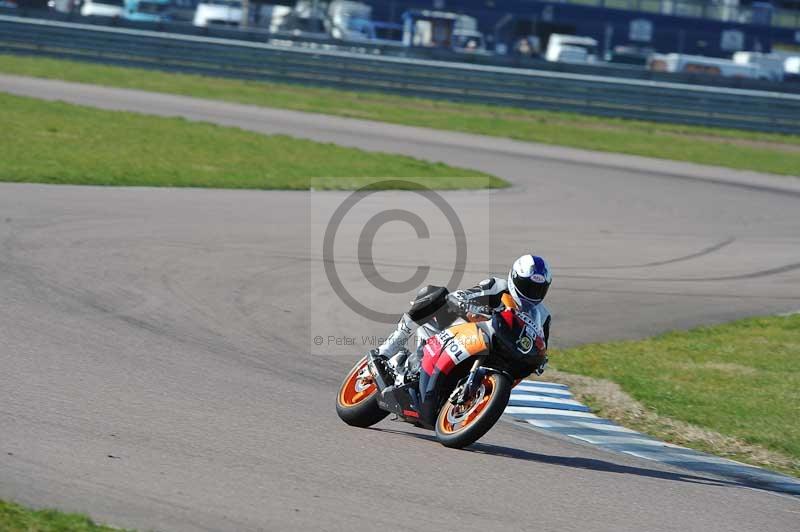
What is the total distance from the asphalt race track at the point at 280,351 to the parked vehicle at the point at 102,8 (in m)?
37.2

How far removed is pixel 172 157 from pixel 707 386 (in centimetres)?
1286

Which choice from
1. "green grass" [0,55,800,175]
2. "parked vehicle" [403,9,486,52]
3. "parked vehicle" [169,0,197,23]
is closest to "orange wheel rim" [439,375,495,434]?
"green grass" [0,55,800,175]

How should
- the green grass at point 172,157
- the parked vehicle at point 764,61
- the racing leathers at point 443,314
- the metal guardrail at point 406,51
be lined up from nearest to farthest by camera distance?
the racing leathers at point 443,314 → the green grass at point 172,157 → the metal guardrail at point 406,51 → the parked vehicle at point 764,61

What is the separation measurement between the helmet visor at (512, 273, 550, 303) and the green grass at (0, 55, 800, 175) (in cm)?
2193

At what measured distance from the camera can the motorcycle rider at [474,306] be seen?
22.8 ft

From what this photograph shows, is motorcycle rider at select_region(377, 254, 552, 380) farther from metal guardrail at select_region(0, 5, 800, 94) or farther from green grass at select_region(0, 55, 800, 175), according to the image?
metal guardrail at select_region(0, 5, 800, 94)

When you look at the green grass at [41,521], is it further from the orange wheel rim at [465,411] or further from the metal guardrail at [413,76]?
the metal guardrail at [413,76]

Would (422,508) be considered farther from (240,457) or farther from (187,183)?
(187,183)

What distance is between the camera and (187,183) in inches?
712

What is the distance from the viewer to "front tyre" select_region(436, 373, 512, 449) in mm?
6773

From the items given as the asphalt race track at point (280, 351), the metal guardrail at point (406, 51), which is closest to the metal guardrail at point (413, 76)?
the metal guardrail at point (406, 51)

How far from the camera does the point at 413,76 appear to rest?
3459 cm

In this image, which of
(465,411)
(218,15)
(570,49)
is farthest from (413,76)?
(465,411)

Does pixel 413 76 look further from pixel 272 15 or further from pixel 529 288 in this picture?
pixel 529 288
